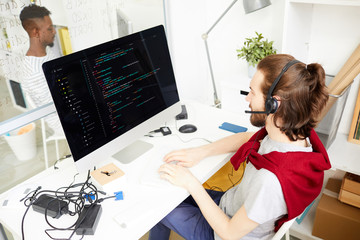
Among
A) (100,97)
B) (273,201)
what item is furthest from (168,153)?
(273,201)

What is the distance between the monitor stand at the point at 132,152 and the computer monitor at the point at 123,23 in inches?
33.0

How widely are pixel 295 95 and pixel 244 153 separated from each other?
297 millimetres

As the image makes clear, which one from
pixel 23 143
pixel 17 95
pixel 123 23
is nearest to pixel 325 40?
pixel 123 23

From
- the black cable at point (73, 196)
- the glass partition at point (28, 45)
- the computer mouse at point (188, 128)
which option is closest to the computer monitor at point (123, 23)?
the glass partition at point (28, 45)

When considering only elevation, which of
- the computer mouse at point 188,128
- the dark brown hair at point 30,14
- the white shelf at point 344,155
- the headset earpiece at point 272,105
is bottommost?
the white shelf at point 344,155

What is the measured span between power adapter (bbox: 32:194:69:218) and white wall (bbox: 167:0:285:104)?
1.24 meters

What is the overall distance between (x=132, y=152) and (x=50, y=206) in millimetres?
403

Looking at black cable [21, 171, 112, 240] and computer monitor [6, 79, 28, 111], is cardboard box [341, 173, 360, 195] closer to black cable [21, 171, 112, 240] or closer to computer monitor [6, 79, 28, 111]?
black cable [21, 171, 112, 240]

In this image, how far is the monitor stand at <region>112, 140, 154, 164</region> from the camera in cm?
130

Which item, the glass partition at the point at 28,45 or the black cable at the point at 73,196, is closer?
the black cable at the point at 73,196

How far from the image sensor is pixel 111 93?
115cm

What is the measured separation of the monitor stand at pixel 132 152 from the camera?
130cm

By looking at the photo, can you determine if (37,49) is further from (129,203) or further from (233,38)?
(233,38)

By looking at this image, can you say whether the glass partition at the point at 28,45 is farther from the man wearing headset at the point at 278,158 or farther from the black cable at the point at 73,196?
the man wearing headset at the point at 278,158
